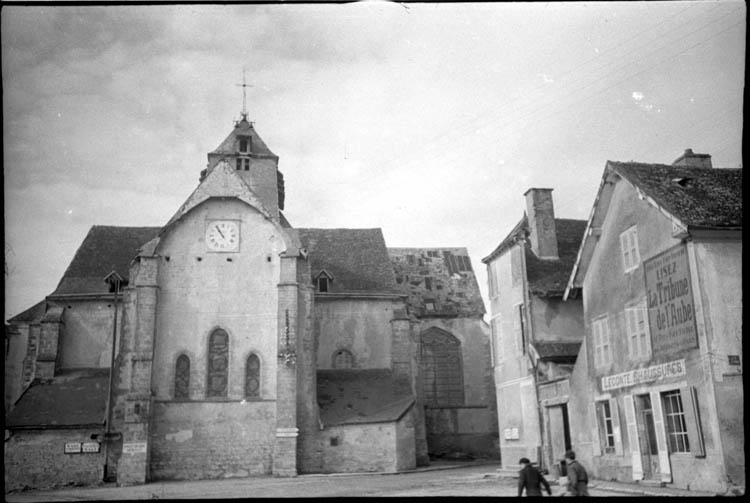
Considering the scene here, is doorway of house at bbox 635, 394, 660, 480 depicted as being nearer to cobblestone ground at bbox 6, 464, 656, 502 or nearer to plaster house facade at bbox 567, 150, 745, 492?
plaster house facade at bbox 567, 150, 745, 492

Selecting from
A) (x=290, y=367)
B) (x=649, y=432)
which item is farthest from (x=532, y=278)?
(x=290, y=367)

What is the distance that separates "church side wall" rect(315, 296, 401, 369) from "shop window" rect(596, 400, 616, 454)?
1548 cm

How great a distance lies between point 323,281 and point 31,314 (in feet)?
52.0

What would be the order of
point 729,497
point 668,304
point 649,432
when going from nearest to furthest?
point 729,497
point 668,304
point 649,432

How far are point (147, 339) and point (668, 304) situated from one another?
72.1ft

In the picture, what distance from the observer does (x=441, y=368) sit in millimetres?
42938

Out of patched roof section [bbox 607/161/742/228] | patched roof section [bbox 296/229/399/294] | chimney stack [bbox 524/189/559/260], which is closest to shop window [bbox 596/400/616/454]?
patched roof section [bbox 607/161/742/228]

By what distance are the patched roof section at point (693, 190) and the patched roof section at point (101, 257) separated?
85.0ft

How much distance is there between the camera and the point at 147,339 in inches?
1271

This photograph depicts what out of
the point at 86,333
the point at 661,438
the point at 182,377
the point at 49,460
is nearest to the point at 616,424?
the point at 661,438

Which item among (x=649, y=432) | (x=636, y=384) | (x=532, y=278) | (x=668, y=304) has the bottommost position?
(x=649, y=432)

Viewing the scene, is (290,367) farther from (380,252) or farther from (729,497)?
(729,497)

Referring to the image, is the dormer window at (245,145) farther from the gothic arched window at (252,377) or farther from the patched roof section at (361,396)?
the gothic arched window at (252,377)

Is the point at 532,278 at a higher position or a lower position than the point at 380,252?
lower
